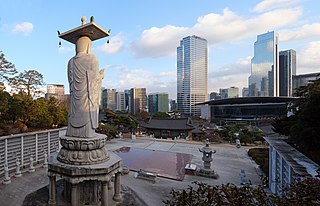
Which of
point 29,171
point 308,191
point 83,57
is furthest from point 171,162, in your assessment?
point 308,191

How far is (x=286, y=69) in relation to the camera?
75250mm

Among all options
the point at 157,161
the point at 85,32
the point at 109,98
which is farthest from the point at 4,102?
the point at 109,98

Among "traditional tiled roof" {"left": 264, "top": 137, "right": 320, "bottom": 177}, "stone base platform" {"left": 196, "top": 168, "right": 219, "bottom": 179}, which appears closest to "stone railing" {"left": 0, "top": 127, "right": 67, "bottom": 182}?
"stone base platform" {"left": 196, "top": 168, "right": 219, "bottom": 179}

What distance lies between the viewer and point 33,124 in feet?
49.7

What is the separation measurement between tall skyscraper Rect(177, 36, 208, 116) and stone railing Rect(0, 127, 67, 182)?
242 feet

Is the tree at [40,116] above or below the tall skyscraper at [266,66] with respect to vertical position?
below

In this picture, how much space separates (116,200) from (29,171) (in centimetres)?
690

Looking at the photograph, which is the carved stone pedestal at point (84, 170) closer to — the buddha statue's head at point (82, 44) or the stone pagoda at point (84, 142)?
the stone pagoda at point (84, 142)

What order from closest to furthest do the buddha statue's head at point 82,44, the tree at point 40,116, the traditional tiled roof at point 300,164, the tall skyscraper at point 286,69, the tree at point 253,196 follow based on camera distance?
the tree at point 253,196 → the traditional tiled roof at point 300,164 → the buddha statue's head at point 82,44 → the tree at point 40,116 → the tall skyscraper at point 286,69

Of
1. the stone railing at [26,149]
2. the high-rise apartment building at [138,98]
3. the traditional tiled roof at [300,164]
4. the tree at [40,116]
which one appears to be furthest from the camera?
the high-rise apartment building at [138,98]

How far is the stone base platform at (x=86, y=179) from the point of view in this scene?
259 inches

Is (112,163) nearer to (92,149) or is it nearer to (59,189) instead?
(92,149)

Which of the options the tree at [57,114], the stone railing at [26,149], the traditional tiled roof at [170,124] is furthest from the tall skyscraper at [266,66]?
the stone railing at [26,149]

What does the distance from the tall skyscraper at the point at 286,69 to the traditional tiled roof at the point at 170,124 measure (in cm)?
5889
